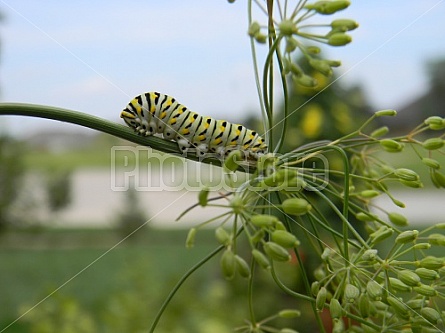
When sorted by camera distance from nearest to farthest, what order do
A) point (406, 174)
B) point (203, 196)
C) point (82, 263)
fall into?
point (203, 196) < point (406, 174) < point (82, 263)

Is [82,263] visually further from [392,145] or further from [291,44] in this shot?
[291,44]

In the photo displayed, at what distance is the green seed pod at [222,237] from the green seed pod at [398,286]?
14 cm

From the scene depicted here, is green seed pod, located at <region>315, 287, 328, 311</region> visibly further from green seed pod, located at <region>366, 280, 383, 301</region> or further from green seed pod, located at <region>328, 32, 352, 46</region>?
green seed pod, located at <region>328, 32, 352, 46</region>

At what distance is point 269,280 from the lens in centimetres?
192

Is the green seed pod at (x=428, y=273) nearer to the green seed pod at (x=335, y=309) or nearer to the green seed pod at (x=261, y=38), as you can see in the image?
the green seed pod at (x=335, y=309)

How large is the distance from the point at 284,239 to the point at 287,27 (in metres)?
0.14

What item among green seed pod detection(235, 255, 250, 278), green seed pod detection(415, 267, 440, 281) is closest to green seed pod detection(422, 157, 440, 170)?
green seed pod detection(415, 267, 440, 281)

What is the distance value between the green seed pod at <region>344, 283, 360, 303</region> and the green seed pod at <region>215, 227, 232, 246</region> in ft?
0.33

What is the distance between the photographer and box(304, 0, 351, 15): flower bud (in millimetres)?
425

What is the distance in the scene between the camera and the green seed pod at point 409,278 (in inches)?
18.1

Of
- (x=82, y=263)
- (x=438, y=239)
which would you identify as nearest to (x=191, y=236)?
(x=438, y=239)

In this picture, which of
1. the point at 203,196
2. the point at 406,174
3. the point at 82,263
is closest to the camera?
the point at 203,196

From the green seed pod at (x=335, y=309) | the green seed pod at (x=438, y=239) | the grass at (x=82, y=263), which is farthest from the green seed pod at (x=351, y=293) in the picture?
the grass at (x=82, y=263)

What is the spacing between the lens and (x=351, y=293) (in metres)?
0.45
